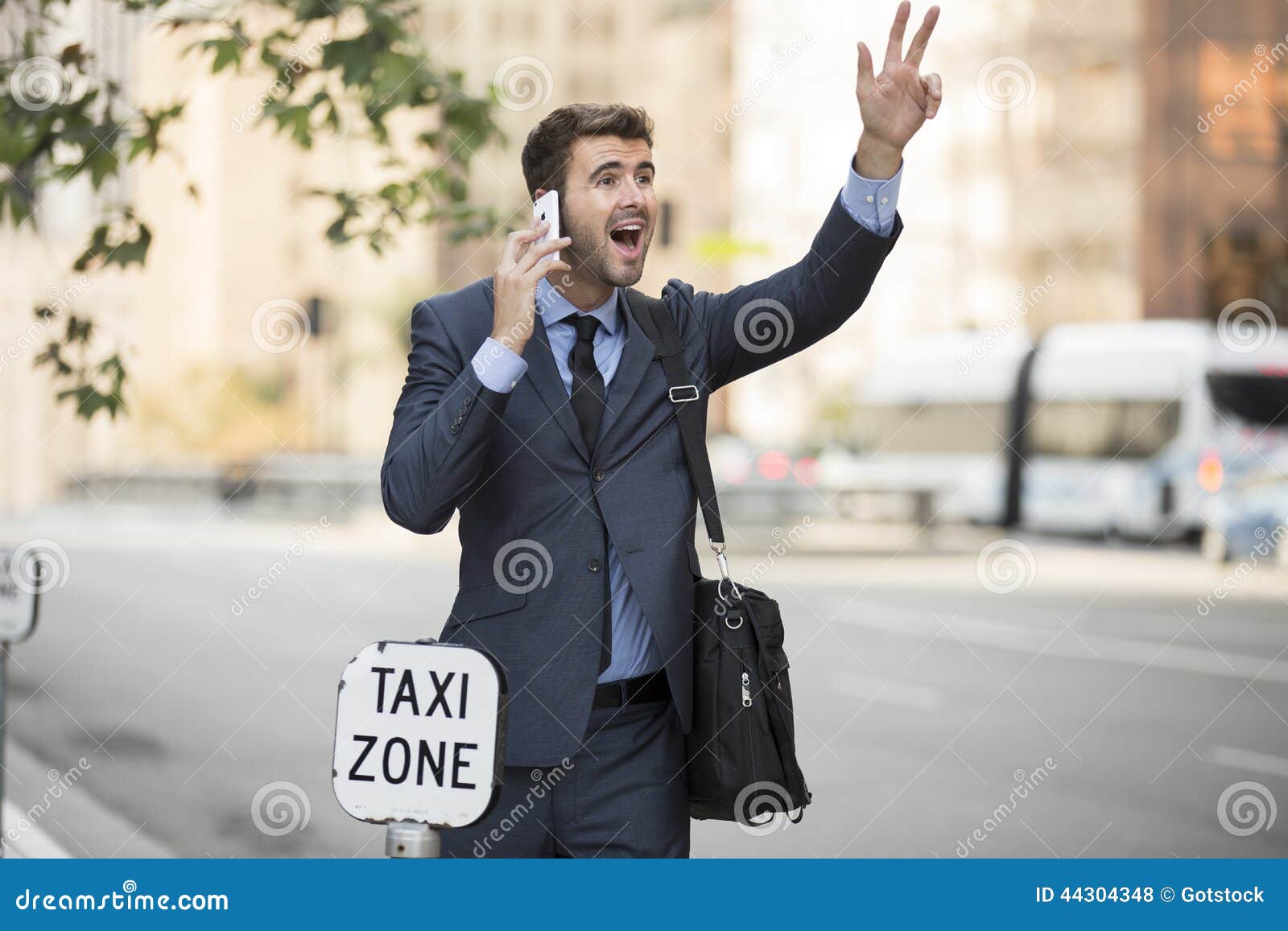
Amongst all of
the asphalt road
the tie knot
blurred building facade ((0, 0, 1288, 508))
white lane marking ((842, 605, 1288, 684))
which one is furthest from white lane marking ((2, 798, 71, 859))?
blurred building facade ((0, 0, 1288, 508))

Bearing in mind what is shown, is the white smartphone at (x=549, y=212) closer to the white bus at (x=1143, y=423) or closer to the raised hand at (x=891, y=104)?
the raised hand at (x=891, y=104)

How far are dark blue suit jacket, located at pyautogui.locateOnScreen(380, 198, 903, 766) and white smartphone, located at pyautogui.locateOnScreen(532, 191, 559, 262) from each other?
0.53ft

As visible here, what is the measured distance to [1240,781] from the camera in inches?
322

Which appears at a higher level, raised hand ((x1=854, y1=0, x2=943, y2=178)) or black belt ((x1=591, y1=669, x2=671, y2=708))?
raised hand ((x1=854, y1=0, x2=943, y2=178))

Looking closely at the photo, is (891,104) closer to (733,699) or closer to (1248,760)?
(733,699)

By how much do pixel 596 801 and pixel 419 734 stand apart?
1.68 feet

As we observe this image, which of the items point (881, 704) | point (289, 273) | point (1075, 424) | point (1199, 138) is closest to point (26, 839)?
point (881, 704)

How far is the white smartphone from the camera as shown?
105 inches

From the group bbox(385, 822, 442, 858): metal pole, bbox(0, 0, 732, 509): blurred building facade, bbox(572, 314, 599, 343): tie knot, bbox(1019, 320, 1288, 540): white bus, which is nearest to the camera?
bbox(385, 822, 442, 858): metal pole

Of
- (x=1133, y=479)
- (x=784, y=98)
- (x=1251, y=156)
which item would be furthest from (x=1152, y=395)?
(x=784, y=98)

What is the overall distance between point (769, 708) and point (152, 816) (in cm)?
548

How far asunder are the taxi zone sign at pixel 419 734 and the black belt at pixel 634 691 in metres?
0.44

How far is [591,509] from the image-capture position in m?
2.68

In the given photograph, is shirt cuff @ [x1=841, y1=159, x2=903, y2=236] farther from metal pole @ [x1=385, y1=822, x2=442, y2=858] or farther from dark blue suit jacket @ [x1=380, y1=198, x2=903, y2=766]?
metal pole @ [x1=385, y1=822, x2=442, y2=858]
